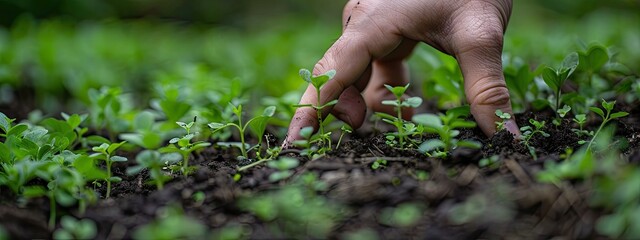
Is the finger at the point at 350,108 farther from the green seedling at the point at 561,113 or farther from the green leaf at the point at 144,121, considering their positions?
the green leaf at the point at 144,121

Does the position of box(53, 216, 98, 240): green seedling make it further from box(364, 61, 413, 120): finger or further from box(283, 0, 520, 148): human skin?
box(364, 61, 413, 120): finger

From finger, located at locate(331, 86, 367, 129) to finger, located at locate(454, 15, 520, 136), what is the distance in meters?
0.39

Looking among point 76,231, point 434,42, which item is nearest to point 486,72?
point 434,42

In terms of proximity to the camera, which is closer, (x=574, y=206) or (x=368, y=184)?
(x=574, y=206)

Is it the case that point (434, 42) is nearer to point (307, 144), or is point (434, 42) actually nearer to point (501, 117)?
point (501, 117)

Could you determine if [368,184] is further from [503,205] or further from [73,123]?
[73,123]

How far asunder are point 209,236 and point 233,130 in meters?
1.38

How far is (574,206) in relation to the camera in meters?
1.40

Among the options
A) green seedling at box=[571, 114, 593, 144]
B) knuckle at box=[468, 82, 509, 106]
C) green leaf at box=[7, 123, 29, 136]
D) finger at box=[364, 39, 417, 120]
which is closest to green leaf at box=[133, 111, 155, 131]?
green leaf at box=[7, 123, 29, 136]

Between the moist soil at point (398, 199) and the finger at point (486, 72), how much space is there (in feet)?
0.46

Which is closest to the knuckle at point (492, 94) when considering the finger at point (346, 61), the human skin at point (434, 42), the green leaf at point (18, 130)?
the human skin at point (434, 42)

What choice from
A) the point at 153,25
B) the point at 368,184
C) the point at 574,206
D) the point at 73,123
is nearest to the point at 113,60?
the point at 73,123

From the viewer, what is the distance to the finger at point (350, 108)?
2.18 metres

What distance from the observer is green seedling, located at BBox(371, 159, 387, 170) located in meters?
1.75
